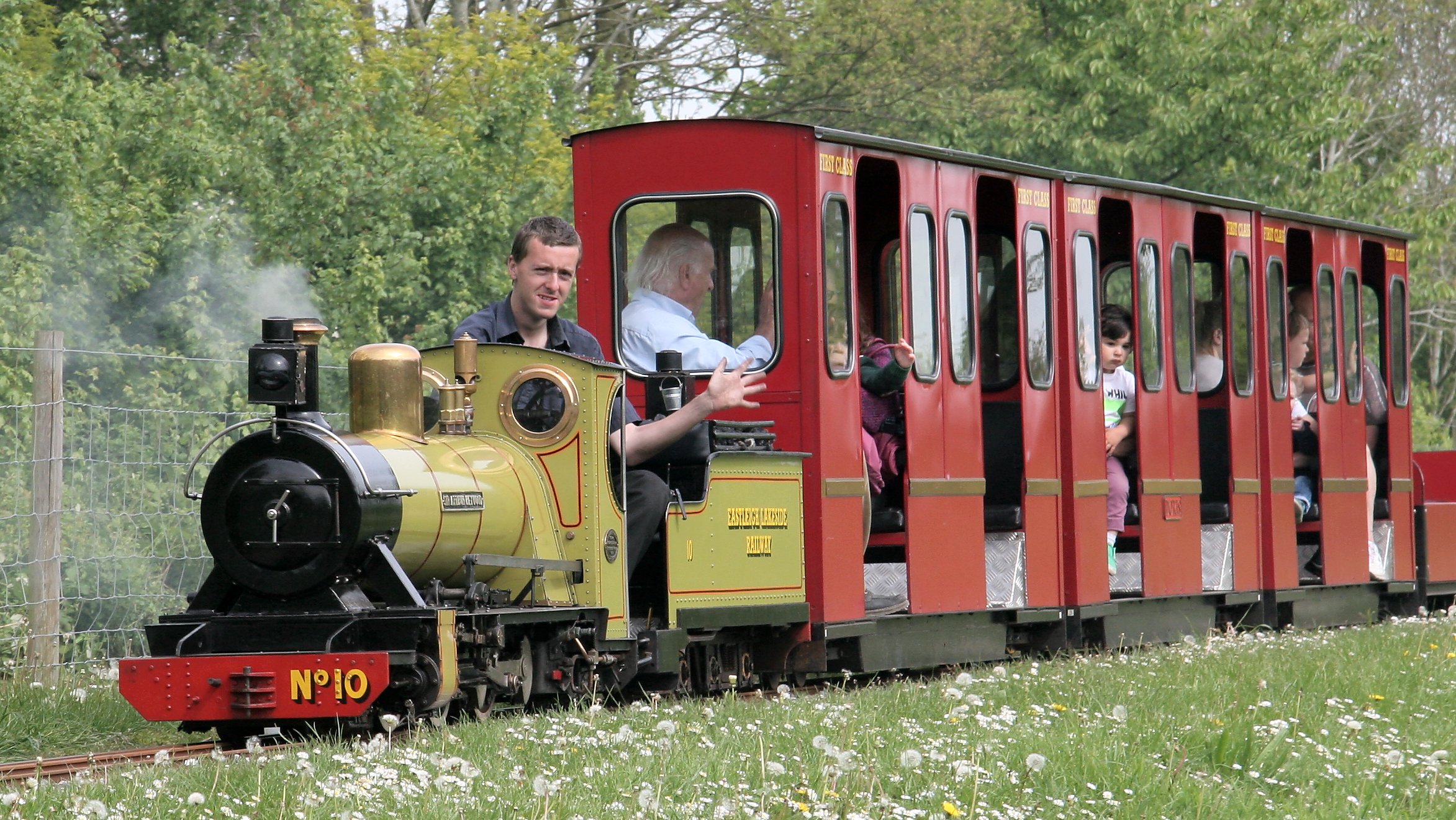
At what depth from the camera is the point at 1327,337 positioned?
15.0 m

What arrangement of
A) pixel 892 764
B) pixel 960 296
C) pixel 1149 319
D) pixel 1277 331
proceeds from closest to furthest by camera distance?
pixel 892 764 < pixel 960 296 < pixel 1149 319 < pixel 1277 331

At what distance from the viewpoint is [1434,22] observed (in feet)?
108

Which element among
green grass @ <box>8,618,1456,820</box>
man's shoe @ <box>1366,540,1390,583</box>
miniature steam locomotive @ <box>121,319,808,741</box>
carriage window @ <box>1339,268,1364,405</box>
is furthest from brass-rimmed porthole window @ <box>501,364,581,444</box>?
man's shoe @ <box>1366,540,1390,583</box>

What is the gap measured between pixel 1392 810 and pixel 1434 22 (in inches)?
1172

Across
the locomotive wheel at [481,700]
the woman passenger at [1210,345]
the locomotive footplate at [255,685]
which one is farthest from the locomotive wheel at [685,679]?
the woman passenger at [1210,345]

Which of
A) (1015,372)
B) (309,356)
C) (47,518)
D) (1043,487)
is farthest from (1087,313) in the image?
(309,356)

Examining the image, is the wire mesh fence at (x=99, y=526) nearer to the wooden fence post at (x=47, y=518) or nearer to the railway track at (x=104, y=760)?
the wooden fence post at (x=47, y=518)

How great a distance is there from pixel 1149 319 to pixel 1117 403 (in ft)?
1.92

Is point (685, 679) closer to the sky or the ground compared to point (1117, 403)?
closer to the ground

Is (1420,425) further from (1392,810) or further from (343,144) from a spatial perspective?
(1392,810)

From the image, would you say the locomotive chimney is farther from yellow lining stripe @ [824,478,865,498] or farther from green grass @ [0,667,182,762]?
yellow lining stripe @ [824,478,865,498]

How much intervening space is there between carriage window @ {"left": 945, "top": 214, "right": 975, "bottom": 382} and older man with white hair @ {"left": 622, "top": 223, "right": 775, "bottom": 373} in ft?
4.66

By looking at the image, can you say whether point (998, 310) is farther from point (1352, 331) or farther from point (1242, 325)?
point (1352, 331)

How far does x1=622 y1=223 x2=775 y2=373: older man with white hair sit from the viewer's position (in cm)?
927
